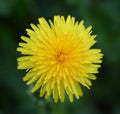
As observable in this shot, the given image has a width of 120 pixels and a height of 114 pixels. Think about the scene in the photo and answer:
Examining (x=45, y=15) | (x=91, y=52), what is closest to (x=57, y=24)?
(x=91, y=52)

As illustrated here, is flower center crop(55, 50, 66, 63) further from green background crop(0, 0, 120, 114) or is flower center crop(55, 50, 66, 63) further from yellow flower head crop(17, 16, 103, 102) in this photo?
green background crop(0, 0, 120, 114)

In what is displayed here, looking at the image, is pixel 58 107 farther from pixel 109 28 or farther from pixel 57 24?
pixel 109 28

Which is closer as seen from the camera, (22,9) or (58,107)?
(58,107)

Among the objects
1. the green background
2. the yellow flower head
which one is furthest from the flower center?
the green background

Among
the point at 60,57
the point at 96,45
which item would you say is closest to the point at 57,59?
the point at 60,57

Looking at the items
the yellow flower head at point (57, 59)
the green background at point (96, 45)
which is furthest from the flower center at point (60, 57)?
the green background at point (96, 45)
